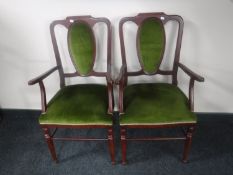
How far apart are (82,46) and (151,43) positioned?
0.47 metres

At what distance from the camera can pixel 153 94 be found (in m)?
1.53

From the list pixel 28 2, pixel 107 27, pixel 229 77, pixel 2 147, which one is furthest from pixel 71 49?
pixel 229 77

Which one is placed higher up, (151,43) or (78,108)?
(151,43)

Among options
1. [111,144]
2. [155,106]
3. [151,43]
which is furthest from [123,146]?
[151,43]

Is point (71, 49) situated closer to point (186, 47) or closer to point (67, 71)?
point (67, 71)

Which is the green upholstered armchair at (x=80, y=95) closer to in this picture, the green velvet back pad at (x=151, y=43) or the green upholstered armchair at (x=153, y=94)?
the green upholstered armchair at (x=153, y=94)

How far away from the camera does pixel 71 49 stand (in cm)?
160

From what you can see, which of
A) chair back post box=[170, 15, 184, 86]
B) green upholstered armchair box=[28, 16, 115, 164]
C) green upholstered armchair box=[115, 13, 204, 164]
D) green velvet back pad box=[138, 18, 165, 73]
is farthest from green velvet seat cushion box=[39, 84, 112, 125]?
chair back post box=[170, 15, 184, 86]

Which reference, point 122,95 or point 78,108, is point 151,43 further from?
point 78,108

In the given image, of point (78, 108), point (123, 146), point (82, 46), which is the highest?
point (82, 46)

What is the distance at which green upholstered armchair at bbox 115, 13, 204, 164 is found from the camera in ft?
4.42

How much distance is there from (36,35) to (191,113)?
1242 millimetres

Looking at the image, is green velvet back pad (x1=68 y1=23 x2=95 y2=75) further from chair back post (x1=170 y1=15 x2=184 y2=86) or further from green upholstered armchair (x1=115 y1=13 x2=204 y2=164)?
chair back post (x1=170 y1=15 x2=184 y2=86)

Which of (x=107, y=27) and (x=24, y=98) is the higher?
(x=107, y=27)
